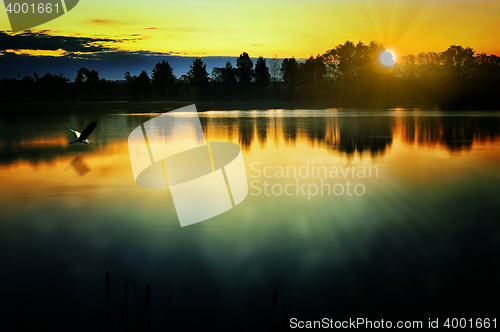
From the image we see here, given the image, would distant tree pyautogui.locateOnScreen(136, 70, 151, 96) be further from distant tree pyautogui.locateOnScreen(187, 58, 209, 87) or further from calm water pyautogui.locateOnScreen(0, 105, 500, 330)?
calm water pyautogui.locateOnScreen(0, 105, 500, 330)

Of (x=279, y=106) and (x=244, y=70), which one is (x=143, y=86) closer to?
(x=244, y=70)

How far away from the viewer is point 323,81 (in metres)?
A: 142

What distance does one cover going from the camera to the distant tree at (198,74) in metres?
155

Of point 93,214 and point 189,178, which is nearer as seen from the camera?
point 93,214

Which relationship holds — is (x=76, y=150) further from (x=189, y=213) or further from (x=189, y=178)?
(x=189, y=213)

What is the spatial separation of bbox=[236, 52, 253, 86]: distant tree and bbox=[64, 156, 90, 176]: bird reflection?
140 metres

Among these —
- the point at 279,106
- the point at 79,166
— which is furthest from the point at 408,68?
the point at 79,166

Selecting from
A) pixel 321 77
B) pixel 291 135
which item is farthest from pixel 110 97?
pixel 291 135

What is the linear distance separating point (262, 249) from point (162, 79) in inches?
6258

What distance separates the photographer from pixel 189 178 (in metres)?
11.9

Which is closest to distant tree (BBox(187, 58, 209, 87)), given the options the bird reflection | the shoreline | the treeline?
the treeline

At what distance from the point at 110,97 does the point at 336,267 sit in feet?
549

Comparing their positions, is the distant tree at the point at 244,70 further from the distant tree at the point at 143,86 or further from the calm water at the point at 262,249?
Answer: the calm water at the point at 262,249

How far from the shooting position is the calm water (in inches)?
203
